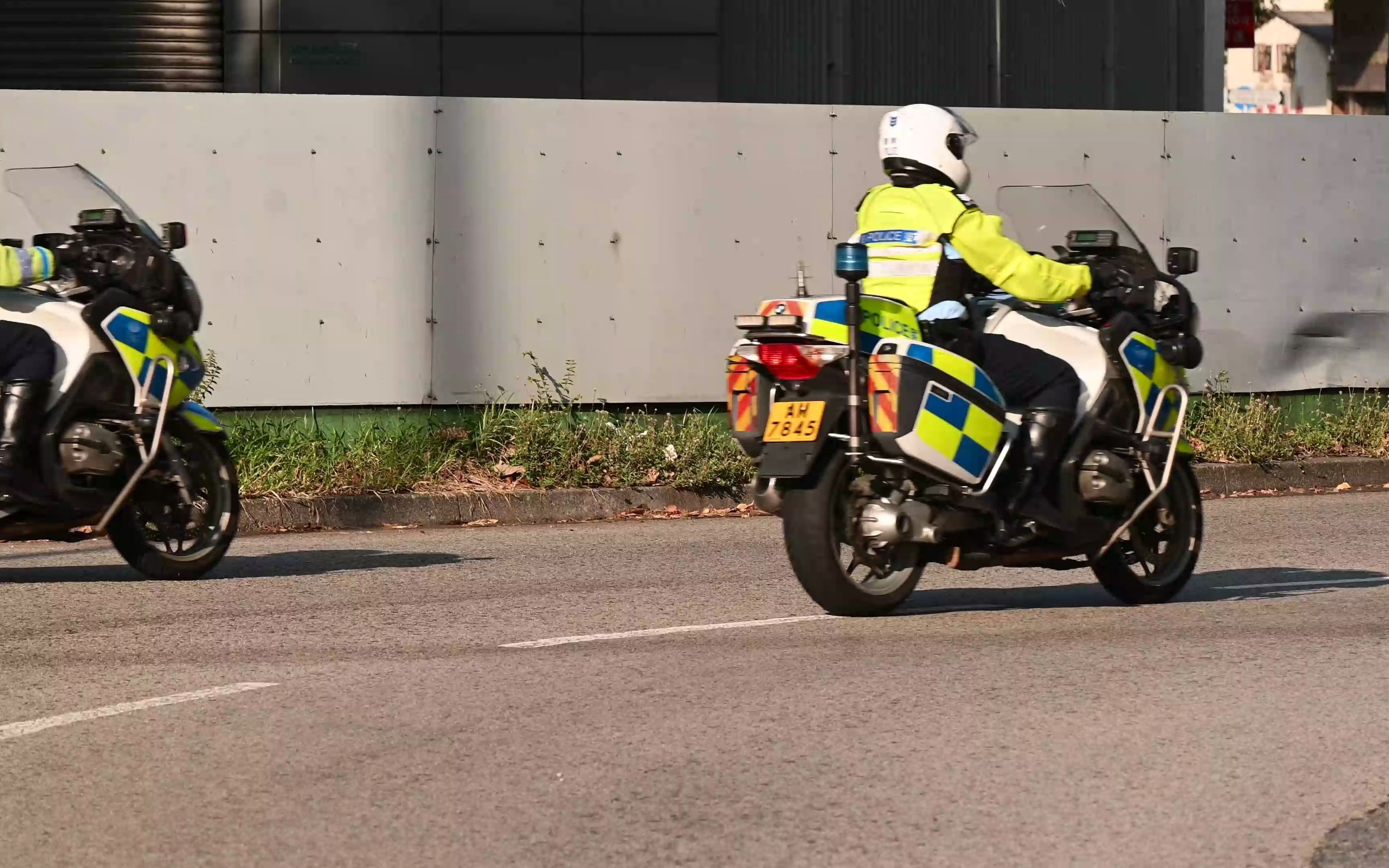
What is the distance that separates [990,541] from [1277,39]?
102 metres

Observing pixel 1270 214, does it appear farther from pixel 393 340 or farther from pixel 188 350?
pixel 188 350

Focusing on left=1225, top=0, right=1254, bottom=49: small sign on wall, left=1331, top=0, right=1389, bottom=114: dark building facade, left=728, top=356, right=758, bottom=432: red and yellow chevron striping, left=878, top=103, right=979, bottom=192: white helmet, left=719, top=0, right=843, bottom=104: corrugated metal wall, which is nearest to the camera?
left=728, top=356, right=758, bottom=432: red and yellow chevron striping

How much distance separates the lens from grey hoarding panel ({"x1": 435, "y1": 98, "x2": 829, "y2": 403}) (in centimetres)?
1314

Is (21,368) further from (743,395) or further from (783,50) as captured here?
(783,50)

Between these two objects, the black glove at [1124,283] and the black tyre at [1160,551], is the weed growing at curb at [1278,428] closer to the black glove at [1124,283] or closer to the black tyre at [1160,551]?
the black tyre at [1160,551]

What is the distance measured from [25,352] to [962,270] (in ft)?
12.2

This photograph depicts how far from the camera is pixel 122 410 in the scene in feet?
28.3

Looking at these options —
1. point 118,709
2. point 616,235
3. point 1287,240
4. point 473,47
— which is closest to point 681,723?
point 118,709

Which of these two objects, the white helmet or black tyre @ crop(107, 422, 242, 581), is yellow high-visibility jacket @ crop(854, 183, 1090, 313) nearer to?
the white helmet

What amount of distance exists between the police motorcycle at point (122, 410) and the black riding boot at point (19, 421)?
37 mm

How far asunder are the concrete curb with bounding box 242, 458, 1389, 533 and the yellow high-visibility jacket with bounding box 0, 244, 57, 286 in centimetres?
304

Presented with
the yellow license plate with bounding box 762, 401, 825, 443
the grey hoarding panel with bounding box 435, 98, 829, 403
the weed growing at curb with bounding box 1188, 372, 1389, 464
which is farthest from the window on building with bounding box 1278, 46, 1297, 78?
the yellow license plate with bounding box 762, 401, 825, 443

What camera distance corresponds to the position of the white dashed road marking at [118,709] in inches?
228

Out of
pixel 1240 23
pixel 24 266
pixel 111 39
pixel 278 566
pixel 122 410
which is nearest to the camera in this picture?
A: pixel 24 266
